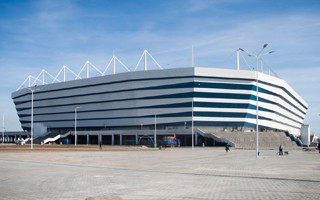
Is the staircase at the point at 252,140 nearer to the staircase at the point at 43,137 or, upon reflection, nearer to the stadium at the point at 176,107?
the stadium at the point at 176,107

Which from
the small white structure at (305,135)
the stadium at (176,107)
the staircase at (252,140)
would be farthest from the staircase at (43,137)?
the small white structure at (305,135)

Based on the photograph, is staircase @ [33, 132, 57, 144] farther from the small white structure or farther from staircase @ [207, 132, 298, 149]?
the small white structure

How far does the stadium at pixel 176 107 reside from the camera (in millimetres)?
115688

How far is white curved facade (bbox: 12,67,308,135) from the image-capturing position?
4594 inches

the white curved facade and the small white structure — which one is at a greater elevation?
the white curved facade

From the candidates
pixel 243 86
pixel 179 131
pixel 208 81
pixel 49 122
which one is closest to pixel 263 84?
pixel 243 86

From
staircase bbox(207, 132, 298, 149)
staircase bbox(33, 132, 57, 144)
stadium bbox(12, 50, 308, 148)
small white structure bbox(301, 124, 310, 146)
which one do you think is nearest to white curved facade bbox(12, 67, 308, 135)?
stadium bbox(12, 50, 308, 148)

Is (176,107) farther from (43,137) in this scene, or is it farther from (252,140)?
(43,137)

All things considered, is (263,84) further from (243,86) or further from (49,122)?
(49,122)

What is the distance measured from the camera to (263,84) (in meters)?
127

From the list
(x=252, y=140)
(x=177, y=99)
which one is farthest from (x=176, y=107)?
(x=252, y=140)

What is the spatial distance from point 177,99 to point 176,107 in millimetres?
2370

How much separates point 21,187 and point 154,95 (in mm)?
104929

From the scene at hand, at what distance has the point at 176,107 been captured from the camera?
11762 centimetres
